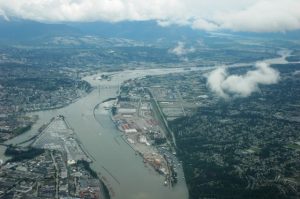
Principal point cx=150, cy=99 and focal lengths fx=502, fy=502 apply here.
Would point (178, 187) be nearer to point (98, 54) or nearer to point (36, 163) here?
point (36, 163)

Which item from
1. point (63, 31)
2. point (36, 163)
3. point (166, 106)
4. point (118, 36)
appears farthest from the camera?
point (118, 36)

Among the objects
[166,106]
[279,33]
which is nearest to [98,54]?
[166,106]

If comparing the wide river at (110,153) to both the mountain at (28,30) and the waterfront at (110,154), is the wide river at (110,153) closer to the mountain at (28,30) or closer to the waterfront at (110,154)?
the waterfront at (110,154)

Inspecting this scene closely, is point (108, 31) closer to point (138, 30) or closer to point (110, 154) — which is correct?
point (138, 30)

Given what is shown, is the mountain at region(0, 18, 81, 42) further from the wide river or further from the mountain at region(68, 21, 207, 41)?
the wide river

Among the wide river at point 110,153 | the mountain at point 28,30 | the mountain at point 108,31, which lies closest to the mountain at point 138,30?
the mountain at point 108,31

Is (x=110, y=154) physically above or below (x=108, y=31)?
below

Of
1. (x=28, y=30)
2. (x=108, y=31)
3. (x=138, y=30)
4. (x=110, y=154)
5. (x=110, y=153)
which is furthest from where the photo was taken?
(x=138, y=30)

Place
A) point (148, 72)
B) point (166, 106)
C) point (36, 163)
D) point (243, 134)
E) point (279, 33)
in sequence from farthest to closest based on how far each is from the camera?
1. point (279, 33)
2. point (148, 72)
3. point (166, 106)
4. point (243, 134)
5. point (36, 163)

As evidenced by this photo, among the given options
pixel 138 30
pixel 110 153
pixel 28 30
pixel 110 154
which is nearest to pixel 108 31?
pixel 138 30
